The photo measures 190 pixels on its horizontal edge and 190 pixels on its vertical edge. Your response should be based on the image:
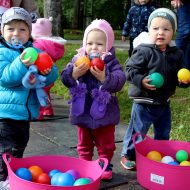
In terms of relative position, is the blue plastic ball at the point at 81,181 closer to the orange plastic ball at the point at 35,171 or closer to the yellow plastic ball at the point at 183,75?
the orange plastic ball at the point at 35,171

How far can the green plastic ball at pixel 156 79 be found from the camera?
351 cm

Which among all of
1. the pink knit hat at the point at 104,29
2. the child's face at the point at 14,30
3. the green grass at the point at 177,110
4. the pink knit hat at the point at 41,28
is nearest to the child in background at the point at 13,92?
the child's face at the point at 14,30

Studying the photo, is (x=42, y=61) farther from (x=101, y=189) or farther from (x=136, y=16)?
(x=136, y=16)

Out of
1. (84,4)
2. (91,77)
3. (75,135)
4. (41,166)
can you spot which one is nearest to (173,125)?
(75,135)

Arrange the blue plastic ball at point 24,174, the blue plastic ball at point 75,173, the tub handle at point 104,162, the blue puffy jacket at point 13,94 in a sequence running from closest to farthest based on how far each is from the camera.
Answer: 1. the tub handle at point 104,162
2. the blue plastic ball at point 24,174
3. the blue plastic ball at point 75,173
4. the blue puffy jacket at point 13,94

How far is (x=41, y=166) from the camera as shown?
330cm

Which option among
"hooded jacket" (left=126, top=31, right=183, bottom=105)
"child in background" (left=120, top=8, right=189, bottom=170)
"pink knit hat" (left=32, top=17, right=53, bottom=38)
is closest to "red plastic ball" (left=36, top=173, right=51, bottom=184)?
"child in background" (left=120, top=8, right=189, bottom=170)

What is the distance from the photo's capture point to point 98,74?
334cm

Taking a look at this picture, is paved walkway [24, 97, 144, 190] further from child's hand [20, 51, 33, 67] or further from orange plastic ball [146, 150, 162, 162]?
child's hand [20, 51, 33, 67]

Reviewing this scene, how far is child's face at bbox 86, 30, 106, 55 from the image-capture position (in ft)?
11.5

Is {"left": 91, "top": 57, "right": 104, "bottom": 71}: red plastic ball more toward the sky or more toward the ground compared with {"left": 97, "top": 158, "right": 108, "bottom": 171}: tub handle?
more toward the sky

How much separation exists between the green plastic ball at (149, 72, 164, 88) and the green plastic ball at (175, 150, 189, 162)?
575 millimetres

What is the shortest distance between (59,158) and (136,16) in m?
4.67

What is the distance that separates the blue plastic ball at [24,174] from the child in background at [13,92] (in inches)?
14.3
